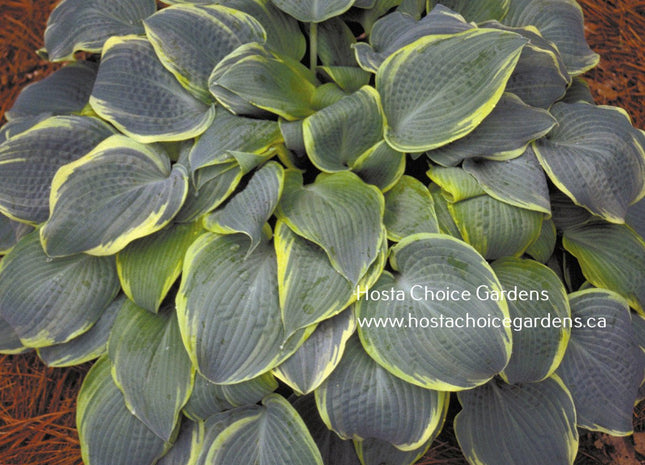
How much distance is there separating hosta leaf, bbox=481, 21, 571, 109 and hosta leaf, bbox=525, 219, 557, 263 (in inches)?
8.8

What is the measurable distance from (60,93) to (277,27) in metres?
0.51

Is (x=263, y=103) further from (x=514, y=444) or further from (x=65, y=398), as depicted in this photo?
(x=65, y=398)

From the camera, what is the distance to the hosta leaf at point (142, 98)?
3.48 ft

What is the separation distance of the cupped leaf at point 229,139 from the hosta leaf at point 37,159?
9.1 inches

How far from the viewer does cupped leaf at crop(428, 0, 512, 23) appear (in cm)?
123

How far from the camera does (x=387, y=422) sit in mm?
973

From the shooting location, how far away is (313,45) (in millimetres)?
1218

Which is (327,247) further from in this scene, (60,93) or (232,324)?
(60,93)

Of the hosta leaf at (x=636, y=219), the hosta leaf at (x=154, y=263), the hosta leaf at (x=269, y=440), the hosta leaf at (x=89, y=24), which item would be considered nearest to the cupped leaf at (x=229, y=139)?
the hosta leaf at (x=154, y=263)

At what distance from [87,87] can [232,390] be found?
76cm

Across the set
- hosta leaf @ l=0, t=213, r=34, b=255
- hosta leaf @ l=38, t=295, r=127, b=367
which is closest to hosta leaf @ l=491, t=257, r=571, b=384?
hosta leaf @ l=38, t=295, r=127, b=367

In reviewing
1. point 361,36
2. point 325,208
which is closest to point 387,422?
point 325,208

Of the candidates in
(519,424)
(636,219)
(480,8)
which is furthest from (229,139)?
(636,219)

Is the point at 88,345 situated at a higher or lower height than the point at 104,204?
lower
